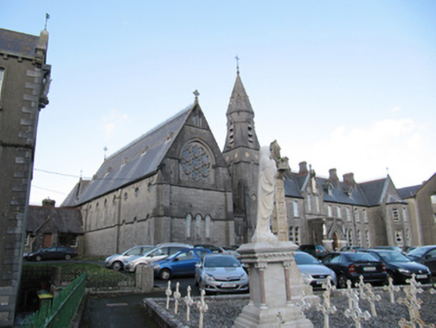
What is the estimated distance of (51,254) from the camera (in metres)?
32.8

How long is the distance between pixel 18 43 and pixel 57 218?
3379 cm

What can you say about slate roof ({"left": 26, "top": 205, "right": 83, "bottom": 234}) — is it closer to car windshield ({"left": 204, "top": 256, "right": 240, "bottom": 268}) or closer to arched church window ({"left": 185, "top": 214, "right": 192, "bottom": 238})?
arched church window ({"left": 185, "top": 214, "right": 192, "bottom": 238})

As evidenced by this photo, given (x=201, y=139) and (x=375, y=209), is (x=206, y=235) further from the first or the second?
(x=375, y=209)

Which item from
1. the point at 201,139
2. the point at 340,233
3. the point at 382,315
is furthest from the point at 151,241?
the point at 340,233

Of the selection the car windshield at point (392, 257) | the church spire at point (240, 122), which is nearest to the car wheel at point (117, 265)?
the car windshield at point (392, 257)

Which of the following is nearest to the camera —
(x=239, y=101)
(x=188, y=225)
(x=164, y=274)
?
(x=164, y=274)

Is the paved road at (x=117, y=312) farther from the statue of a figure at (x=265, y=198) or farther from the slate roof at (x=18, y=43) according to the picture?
the slate roof at (x=18, y=43)

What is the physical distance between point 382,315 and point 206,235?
2270cm

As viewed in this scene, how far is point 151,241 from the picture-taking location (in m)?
27.9

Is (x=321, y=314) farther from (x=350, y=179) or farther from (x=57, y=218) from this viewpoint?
(x=350, y=179)

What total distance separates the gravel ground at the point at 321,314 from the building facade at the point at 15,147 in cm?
490

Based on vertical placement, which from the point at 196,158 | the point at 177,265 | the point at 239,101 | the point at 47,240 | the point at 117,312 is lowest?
the point at 117,312

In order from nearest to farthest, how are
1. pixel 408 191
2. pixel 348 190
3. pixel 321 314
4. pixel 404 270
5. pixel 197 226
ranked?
pixel 321 314 < pixel 404 270 < pixel 197 226 < pixel 348 190 < pixel 408 191

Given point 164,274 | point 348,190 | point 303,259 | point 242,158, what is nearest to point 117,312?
point 303,259
